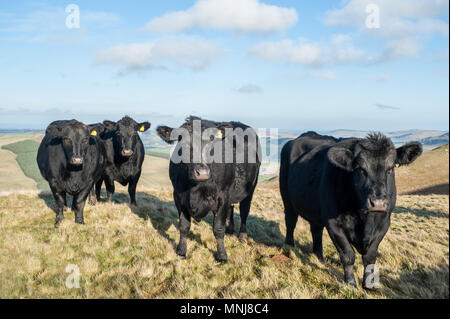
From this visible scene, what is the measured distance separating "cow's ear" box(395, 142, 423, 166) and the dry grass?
196 centimetres

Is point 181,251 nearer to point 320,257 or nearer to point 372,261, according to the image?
point 320,257

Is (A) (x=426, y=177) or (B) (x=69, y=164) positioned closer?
(B) (x=69, y=164)

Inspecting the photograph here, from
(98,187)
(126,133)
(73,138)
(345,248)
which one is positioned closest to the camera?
(345,248)

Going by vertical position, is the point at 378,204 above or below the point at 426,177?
above

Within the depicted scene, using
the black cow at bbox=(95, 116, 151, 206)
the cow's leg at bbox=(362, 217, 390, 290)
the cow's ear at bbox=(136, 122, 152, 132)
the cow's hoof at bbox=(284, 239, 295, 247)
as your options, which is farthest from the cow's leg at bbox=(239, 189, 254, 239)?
the cow's ear at bbox=(136, 122, 152, 132)

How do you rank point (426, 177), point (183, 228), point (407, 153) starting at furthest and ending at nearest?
point (426, 177) → point (183, 228) → point (407, 153)

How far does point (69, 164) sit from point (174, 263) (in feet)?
14.7

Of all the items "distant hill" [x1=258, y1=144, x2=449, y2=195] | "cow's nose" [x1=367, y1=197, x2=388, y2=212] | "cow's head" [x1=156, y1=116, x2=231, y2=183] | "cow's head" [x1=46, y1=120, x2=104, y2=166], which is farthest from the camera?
"distant hill" [x1=258, y1=144, x2=449, y2=195]

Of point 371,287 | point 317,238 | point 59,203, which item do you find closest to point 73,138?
point 59,203

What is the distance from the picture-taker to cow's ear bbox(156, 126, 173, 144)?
22.1 feet

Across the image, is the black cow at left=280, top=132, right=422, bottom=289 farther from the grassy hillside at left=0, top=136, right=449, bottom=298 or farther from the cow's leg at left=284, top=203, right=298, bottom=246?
the cow's leg at left=284, top=203, right=298, bottom=246

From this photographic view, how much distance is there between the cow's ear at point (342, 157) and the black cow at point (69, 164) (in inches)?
245

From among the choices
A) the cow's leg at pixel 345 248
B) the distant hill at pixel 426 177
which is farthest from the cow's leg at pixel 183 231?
the distant hill at pixel 426 177

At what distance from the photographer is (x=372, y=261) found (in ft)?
16.9
